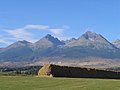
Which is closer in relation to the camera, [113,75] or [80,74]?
[80,74]

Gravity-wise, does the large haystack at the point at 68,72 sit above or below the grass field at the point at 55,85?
above

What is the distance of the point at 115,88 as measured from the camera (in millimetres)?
32031

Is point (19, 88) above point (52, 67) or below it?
below

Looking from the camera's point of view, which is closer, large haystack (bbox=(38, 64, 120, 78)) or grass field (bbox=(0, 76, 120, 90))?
grass field (bbox=(0, 76, 120, 90))

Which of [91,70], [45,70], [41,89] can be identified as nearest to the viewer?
[41,89]

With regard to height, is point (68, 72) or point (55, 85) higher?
point (68, 72)

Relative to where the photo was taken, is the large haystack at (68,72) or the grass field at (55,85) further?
the large haystack at (68,72)

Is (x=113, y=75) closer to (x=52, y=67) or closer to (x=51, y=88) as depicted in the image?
(x=52, y=67)

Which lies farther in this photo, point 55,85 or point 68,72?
point 68,72

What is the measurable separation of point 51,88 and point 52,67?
25.9 meters

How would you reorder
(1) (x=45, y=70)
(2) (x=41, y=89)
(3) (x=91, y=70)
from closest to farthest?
(2) (x=41, y=89)
(1) (x=45, y=70)
(3) (x=91, y=70)

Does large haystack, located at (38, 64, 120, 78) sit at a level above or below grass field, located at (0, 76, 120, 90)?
above

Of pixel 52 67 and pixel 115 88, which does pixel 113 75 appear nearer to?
pixel 52 67

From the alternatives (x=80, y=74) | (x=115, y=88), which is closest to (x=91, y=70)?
(x=80, y=74)
